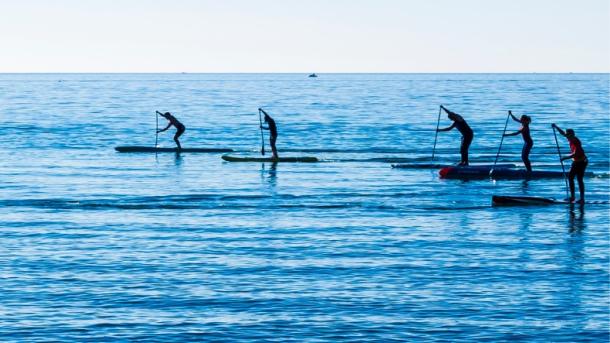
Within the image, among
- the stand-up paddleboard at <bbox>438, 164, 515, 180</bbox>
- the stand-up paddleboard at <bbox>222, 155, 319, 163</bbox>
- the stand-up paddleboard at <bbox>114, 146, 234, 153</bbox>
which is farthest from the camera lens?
the stand-up paddleboard at <bbox>114, 146, 234, 153</bbox>

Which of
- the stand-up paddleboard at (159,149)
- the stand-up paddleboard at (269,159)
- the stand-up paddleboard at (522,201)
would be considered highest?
the stand-up paddleboard at (522,201)

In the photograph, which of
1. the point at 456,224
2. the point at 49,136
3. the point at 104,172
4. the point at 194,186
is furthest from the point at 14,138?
the point at 456,224

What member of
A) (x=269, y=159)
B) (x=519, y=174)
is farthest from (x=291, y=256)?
(x=269, y=159)

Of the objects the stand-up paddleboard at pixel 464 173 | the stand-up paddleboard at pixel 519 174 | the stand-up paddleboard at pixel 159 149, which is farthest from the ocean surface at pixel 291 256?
the stand-up paddleboard at pixel 159 149

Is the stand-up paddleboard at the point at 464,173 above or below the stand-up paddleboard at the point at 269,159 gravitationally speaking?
above

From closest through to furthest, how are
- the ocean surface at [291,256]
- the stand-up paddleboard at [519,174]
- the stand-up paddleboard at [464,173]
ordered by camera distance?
the ocean surface at [291,256]
the stand-up paddleboard at [464,173]
the stand-up paddleboard at [519,174]

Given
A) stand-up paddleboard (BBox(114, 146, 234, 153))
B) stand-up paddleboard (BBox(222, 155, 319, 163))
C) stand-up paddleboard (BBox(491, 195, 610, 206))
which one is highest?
stand-up paddleboard (BBox(491, 195, 610, 206))

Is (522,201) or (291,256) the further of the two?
(522,201)

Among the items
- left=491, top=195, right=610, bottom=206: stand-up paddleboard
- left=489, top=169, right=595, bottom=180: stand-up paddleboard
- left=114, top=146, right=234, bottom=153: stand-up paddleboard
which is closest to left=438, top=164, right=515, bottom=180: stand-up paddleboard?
left=489, top=169, right=595, bottom=180: stand-up paddleboard

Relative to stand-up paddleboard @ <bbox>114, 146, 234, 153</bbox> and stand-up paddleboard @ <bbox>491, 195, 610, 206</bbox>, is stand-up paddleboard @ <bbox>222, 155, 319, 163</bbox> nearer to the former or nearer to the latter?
stand-up paddleboard @ <bbox>114, 146, 234, 153</bbox>

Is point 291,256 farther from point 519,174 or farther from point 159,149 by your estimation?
point 159,149

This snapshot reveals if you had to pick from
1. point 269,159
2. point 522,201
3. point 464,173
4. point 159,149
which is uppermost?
point 464,173

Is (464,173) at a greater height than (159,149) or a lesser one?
greater

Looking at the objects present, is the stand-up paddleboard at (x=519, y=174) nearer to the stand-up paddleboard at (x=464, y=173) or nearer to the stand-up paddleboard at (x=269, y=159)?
the stand-up paddleboard at (x=464, y=173)
